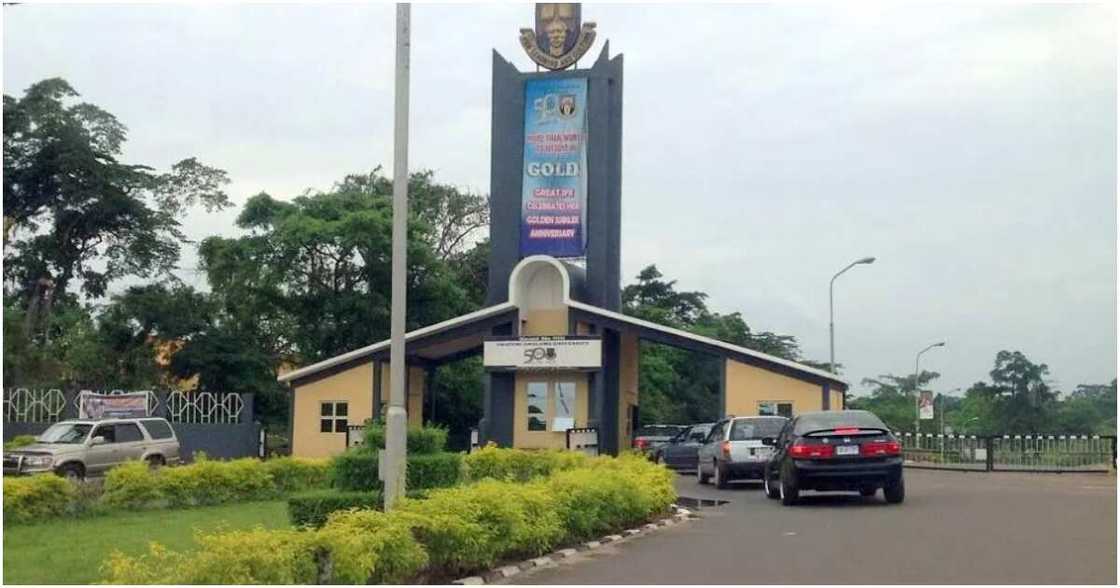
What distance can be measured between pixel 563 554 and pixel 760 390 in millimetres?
27018

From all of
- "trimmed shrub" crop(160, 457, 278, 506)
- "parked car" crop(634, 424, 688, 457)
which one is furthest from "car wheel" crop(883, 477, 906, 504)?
"parked car" crop(634, 424, 688, 457)

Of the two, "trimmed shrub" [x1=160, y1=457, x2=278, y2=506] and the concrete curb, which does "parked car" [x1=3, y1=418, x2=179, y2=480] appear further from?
the concrete curb

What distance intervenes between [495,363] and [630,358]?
6756mm

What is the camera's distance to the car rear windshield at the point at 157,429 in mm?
28295

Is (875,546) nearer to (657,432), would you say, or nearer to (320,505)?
(320,505)

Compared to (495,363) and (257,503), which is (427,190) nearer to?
(495,363)

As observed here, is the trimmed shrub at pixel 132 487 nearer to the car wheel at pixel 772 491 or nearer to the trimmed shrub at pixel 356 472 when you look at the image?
the trimmed shrub at pixel 356 472

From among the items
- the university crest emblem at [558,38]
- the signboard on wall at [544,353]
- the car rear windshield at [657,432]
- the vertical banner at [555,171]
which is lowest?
the car rear windshield at [657,432]

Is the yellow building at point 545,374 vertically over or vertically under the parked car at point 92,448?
over

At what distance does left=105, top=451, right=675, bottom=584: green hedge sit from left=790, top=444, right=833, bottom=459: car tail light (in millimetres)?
4565

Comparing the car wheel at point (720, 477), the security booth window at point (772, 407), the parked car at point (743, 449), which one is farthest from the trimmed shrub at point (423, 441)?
the security booth window at point (772, 407)

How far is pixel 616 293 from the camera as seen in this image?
142 feet

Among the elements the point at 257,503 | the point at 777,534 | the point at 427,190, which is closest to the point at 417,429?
the point at 777,534

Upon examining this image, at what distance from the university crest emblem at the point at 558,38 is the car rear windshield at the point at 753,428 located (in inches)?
830
